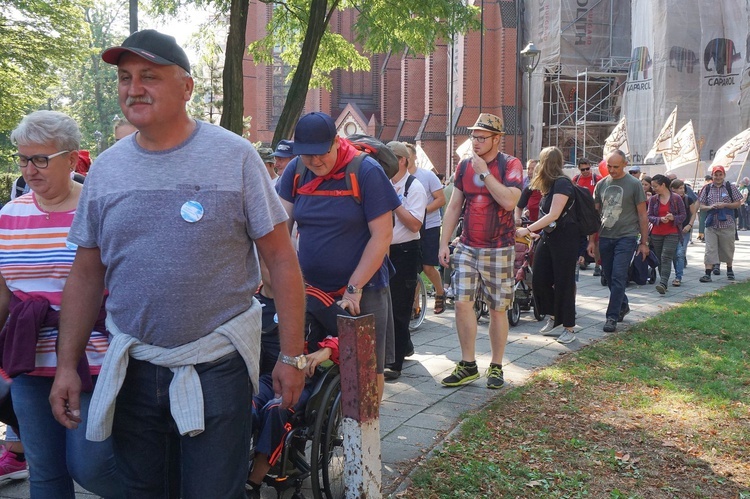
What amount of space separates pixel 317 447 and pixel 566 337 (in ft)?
17.9

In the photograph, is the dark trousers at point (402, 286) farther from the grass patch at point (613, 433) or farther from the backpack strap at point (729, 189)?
the backpack strap at point (729, 189)

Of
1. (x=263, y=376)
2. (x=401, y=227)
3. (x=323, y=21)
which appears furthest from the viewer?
(x=323, y=21)

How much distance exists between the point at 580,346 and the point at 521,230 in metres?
1.42

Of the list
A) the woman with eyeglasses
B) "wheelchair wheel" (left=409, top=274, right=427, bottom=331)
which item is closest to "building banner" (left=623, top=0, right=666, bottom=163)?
"wheelchair wheel" (left=409, top=274, right=427, bottom=331)

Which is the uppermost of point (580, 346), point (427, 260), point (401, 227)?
point (401, 227)

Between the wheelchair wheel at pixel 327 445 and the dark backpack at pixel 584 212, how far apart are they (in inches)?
201

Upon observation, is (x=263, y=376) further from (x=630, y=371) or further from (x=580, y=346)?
(x=580, y=346)

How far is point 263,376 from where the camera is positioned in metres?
4.12

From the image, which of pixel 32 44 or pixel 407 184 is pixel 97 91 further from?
pixel 407 184

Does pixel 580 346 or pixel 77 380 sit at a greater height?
pixel 77 380

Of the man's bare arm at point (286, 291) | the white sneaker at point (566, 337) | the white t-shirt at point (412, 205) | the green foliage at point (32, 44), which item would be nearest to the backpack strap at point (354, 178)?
the man's bare arm at point (286, 291)

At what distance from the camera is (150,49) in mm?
2484

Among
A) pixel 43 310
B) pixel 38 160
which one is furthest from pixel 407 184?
pixel 43 310

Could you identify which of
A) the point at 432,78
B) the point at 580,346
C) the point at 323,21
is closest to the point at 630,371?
the point at 580,346
